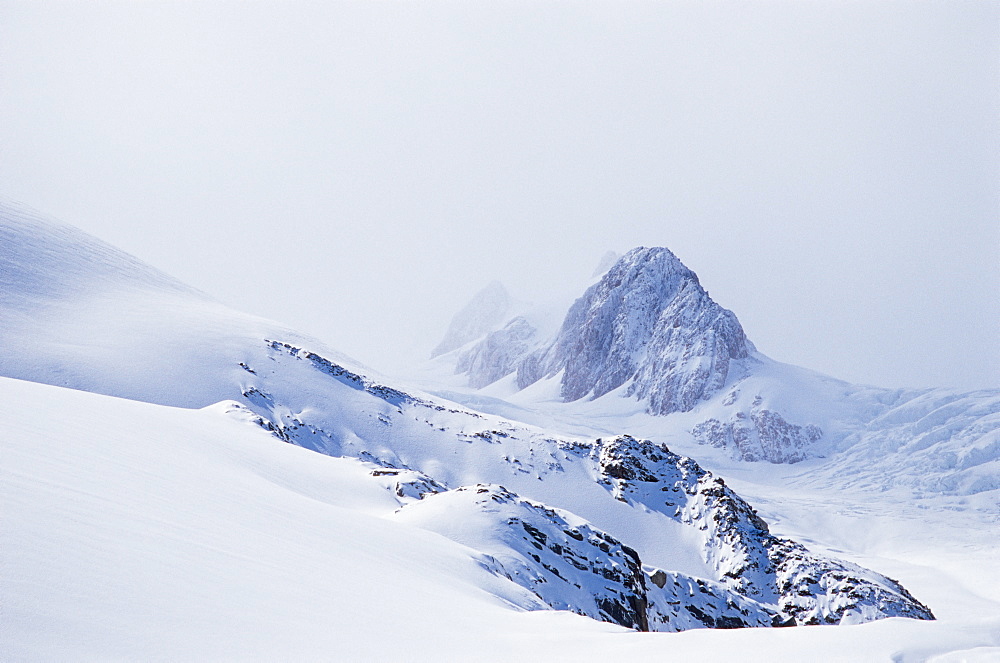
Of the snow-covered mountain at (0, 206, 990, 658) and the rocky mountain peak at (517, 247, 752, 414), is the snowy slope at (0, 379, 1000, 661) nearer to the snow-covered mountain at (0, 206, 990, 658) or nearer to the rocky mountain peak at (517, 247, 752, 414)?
the snow-covered mountain at (0, 206, 990, 658)

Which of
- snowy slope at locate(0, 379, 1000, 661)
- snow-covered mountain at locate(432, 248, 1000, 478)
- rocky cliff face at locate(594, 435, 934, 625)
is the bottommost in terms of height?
rocky cliff face at locate(594, 435, 934, 625)

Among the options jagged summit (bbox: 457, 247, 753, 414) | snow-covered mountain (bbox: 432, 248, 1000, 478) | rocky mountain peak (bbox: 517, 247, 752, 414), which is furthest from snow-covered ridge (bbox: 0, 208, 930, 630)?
rocky mountain peak (bbox: 517, 247, 752, 414)

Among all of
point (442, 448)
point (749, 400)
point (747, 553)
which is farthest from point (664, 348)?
point (747, 553)

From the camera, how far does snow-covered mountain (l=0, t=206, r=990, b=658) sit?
669 centimetres

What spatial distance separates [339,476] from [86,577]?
27977 mm


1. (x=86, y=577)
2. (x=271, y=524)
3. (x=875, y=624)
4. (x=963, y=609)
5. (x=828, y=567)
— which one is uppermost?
(x=875, y=624)

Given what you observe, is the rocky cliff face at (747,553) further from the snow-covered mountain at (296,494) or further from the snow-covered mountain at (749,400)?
the snow-covered mountain at (749,400)

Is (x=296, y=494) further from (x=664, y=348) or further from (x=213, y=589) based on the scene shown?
(x=664, y=348)

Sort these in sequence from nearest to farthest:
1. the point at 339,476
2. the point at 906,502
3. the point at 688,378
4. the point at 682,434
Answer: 1. the point at 339,476
2. the point at 906,502
3. the point at 682,434
4. the point at 688,378

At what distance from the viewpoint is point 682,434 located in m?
150

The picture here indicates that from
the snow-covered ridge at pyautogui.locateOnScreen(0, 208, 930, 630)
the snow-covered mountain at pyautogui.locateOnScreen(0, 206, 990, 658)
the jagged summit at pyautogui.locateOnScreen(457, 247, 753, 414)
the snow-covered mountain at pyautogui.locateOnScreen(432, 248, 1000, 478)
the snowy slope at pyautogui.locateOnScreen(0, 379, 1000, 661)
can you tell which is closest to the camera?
the snowy slope at pyautogui.locateOnScreen(0, 379, 1000, 661)

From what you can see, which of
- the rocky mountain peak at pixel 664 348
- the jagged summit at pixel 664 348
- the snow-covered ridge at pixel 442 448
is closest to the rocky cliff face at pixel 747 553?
the snow-covered ridge at pixel 442 448

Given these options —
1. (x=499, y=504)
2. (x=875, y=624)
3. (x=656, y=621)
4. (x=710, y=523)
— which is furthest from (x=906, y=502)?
(x=875, y=624)

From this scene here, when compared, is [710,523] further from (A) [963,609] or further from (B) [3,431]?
(B) [3,431]
